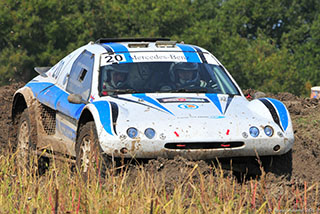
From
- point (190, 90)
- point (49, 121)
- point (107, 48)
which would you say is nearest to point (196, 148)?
point (190, 90)

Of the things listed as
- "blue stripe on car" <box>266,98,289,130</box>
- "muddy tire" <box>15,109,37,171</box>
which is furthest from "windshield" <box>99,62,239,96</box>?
"muddy tire" <box>15,109,37,171</box>

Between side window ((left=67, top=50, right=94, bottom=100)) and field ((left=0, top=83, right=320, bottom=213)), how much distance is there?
1.45 m

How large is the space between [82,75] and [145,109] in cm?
173

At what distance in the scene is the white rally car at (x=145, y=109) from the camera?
23.5 feet

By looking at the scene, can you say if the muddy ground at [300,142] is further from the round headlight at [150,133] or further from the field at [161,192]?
the round headlight at [150,133]

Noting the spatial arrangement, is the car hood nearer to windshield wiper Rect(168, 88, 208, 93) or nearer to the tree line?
windshield wiper Rect(168, 88, 208, 93)

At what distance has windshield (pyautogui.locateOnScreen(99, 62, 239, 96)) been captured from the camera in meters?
8.53

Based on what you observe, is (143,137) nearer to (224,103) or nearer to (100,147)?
(100,147)

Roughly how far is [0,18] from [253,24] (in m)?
30.9

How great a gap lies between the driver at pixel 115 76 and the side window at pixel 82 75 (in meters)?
0.21

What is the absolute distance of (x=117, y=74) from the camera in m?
8.72

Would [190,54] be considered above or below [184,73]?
above

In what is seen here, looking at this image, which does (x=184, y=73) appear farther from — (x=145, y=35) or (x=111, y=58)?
(x=145, y=35)

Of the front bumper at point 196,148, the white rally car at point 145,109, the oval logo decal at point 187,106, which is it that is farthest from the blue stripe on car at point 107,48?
the front bumper at point 196,148
